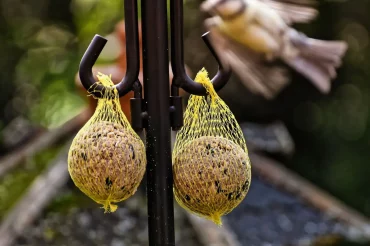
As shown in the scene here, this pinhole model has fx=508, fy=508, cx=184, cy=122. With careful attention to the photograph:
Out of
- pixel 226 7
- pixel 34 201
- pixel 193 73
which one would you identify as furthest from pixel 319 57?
pixel 34 201

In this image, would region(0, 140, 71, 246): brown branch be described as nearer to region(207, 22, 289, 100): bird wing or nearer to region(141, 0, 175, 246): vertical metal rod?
region(207, 22, 289, 100): bird wing

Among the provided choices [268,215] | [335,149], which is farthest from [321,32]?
[268,215]

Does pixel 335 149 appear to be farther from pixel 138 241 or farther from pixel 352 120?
pixel 138 241

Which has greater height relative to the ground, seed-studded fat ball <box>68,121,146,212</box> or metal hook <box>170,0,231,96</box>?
metal hook <box>170,0,231,96</box>

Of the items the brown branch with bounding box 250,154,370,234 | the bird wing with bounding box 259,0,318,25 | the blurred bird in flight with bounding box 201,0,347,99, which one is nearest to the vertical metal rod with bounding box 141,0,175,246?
the blurred bird in flight with bounding box 201,0,347,99

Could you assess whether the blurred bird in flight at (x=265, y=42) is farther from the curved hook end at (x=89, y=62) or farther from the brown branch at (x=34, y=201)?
the curved hook end at (x=89, y=62)

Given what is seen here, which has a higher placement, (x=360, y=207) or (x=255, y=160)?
(x=255, y=160)

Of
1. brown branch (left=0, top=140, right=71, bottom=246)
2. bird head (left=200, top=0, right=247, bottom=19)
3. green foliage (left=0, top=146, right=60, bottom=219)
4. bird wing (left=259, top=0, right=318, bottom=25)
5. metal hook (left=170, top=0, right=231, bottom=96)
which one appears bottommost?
green foliage (left=0, top=146, right=60, bottom=219)
